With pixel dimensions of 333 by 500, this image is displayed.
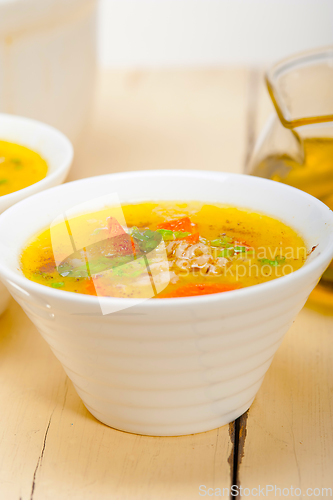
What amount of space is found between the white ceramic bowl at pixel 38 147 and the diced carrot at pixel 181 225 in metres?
0.25

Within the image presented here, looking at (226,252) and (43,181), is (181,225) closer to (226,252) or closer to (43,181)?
(226,252)

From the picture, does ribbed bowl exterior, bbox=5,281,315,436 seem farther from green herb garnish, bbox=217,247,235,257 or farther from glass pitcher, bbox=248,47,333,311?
glass pitcher, bbox=248,47,333,311

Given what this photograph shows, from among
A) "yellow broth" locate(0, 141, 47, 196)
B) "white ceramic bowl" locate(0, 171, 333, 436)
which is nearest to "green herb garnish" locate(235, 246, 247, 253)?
"white ceramic bowl" locate(0, 171, 333, 436)

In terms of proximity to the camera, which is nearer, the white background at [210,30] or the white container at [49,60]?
the white container at [49,60]

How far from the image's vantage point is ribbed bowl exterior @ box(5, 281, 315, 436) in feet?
2.33

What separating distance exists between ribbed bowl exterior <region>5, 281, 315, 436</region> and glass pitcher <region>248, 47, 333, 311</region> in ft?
1.49

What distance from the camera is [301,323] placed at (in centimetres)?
119

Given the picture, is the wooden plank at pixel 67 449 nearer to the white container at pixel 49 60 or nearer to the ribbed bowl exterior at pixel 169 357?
the ribbed bowl exterior at pixel 169 357

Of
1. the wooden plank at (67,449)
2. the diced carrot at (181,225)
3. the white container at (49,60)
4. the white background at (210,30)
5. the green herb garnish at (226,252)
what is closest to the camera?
the wooden plank at (67,449)

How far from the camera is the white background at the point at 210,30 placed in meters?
3.18

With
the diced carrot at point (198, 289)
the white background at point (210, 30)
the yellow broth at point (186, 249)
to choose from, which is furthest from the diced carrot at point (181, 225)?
the white background at point (210, 30)

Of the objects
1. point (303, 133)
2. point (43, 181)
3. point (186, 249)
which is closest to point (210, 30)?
point (303, 133)

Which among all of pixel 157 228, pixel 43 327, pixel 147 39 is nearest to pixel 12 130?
pixel 157 228

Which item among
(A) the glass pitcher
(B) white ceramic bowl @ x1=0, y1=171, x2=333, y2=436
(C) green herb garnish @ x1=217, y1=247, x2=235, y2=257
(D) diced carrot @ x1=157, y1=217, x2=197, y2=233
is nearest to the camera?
(B) white ceramic bowl @ x1=0, y1=171, x2=333, y2=436
